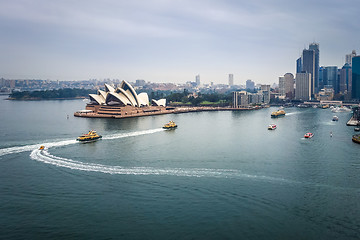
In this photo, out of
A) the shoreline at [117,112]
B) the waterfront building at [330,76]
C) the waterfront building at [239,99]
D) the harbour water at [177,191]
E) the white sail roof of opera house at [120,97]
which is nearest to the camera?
the harbour water at [177,191]

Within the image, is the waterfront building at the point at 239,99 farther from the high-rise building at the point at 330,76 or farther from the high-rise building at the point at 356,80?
the high-rise building at the point at 330,76

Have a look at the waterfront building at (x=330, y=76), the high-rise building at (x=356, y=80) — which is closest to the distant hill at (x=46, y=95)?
the high-rise building at (x=356, y=80)

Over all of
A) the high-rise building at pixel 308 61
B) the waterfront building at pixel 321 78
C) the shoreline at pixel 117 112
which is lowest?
the shoreline at pixel 117 112

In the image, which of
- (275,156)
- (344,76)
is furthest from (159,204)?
(344,76)

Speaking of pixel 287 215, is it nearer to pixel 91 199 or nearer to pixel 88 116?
pixel 91 199

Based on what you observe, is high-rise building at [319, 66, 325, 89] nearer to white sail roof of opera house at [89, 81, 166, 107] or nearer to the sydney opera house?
the sydney opera house

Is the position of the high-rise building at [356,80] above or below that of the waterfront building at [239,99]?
above

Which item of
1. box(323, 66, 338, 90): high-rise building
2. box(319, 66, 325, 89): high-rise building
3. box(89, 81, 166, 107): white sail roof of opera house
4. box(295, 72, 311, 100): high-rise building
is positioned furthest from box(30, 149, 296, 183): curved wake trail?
box(319, 66, 325, 89): high-rise building

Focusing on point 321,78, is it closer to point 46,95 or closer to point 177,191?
point 46,95
